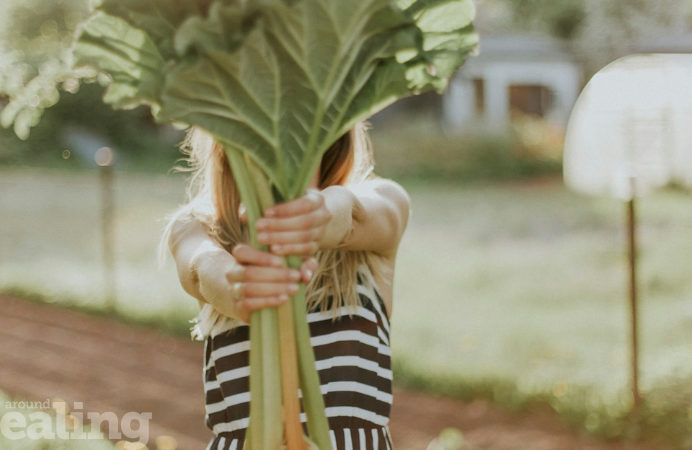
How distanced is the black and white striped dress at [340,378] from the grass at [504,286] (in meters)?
1.11

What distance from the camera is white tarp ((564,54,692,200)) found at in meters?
3.86

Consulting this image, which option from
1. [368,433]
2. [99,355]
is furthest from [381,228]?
[99,355]

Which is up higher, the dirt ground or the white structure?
the white structure

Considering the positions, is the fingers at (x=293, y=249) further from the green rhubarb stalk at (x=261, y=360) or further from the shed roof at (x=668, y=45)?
the shed roof at (x=668, y=45)

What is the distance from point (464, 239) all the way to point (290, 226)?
8835mm

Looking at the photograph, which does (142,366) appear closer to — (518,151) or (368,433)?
(368,433)

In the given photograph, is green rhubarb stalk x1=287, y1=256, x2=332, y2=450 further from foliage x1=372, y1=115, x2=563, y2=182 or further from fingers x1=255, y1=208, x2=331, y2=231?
foliage x1=372, y1=115, x2=563, y2=182

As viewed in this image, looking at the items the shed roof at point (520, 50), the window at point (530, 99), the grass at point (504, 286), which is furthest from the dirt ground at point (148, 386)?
the window at point (530, 99)

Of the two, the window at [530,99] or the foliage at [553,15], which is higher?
the foliage at [553,15]

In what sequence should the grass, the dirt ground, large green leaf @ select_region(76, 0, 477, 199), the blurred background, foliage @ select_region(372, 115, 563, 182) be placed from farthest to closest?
foliage @ select_region(372, 115, 563, 182), the grass, the blurred background, the dirt ground, large green leaf @ select_region(76, 0, 477, 199)

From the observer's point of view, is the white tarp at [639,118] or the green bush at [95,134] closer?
the white tarp at [639,118]

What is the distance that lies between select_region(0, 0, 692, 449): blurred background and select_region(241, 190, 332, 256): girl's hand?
1.28 feet

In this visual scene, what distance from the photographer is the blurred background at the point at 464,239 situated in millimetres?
3980

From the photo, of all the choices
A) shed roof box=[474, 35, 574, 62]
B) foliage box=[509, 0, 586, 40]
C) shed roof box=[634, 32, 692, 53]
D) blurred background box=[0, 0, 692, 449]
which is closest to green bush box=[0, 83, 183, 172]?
blurred background box=[0, 0, 692, 449]
